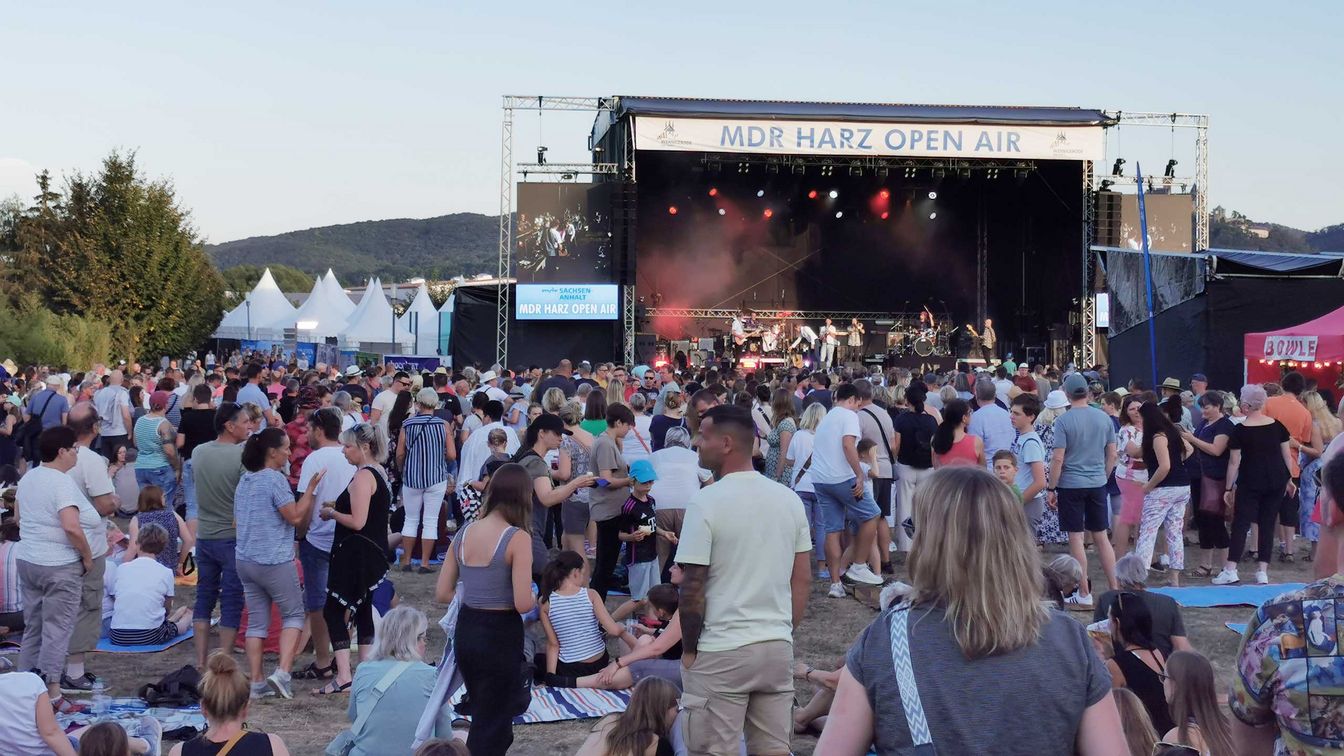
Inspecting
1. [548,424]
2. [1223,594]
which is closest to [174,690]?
[548,424]

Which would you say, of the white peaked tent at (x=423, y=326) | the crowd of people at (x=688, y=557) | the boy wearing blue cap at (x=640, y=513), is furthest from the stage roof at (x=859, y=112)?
the boy wearing blue cap at (x=640, y=513)

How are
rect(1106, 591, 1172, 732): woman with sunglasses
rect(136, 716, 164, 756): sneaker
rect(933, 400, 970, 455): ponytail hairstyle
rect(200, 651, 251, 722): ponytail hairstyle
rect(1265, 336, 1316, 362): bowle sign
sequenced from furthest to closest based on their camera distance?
rect(1265, 336, 1316, 362): bowle sign < rect(933, 400, 970, 455): ponytail hairstyle < rect(136, 716, 164, 756): sneaker < rect(1106, 591, 1172, 732): woman with sunglasses < rect(200, 651, 251, 722): ponytail hairstyle

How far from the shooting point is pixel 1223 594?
830 centimetres

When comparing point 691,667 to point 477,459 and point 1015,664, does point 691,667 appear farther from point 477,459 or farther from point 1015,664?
point 477,459

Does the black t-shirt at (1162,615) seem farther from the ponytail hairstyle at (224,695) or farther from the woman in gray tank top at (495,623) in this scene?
the ponytail hairstyle at (224,695)

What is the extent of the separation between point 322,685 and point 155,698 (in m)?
0.83

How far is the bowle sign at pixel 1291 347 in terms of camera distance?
41.7 feet

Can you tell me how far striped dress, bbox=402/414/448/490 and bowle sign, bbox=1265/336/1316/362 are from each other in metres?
9.30

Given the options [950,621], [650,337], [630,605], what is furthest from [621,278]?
[950,621]

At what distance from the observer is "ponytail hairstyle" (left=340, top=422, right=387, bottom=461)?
6.02 m

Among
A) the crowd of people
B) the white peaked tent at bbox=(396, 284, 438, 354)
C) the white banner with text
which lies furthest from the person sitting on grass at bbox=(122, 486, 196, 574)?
the white peaked tent at bbox=(396, 284, 438, 354)

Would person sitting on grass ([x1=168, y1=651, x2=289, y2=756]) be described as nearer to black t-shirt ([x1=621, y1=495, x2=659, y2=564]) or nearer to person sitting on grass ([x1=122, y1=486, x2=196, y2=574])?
black t-shirt ([x1=621, y1=495, x2=659, y2=564])

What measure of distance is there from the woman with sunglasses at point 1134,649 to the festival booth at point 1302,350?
9.24m

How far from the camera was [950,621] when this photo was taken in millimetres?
1908
